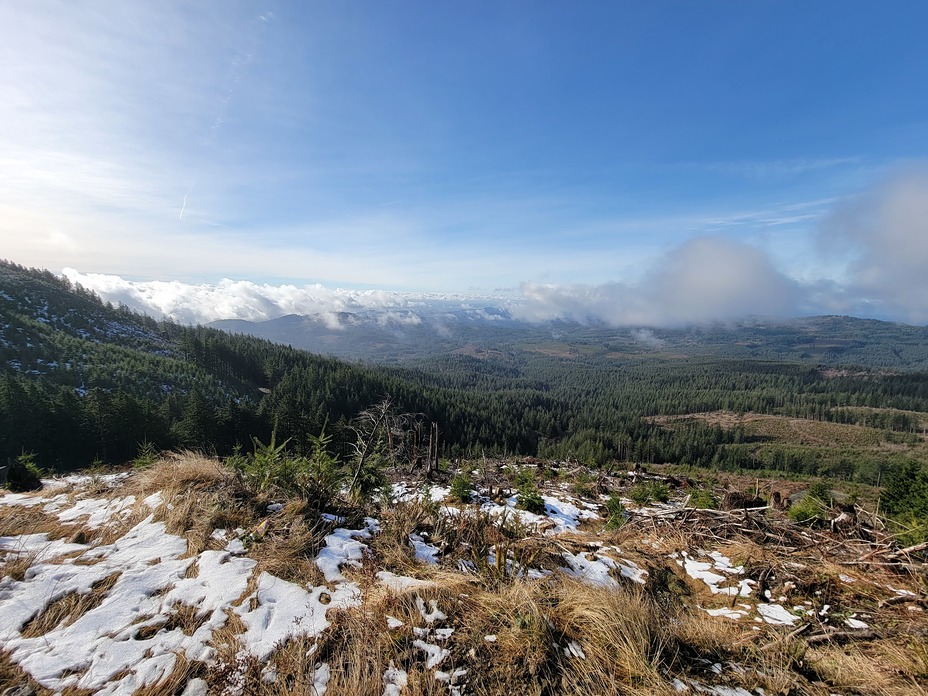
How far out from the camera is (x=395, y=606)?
4.32 metres

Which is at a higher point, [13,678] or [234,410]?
[13,678]

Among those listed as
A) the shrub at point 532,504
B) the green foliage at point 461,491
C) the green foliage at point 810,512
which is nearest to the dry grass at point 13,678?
the green foliage at point 461,491

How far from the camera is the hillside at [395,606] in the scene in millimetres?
3424

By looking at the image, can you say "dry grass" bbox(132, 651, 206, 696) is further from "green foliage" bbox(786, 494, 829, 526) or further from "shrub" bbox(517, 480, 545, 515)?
"green foliage" bbox(786, 494, 829, 526)

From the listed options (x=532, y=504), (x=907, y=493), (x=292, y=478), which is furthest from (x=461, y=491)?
(x=907, y=493)

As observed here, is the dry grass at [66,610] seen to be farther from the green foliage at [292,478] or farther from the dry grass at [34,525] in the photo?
the green foliage at [292,478]

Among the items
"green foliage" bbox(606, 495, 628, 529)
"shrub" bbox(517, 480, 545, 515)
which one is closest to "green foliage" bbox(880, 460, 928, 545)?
"green foliage" bbox(606, 495, 628, 529)

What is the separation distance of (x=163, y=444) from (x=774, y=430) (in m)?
189

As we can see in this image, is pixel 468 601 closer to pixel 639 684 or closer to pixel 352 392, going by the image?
pixel 639 684

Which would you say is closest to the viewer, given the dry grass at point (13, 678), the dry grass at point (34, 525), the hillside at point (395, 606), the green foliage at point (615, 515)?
the dry grass at point (13, 678)

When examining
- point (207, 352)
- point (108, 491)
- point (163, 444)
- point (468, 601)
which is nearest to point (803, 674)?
point (468, 601)

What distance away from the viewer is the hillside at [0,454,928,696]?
11.2 feet

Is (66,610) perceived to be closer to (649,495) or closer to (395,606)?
(395,606)

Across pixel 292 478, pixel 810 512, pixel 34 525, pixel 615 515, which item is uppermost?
pixel 292 478
